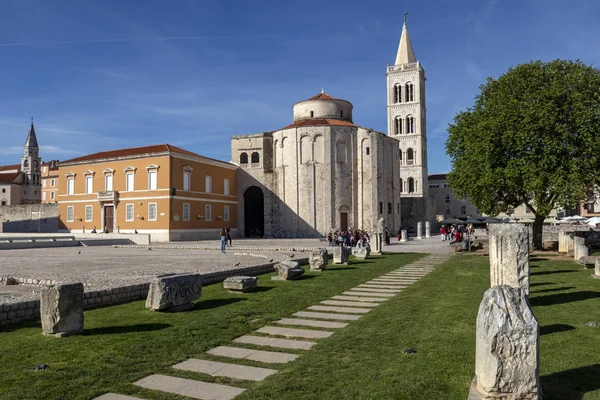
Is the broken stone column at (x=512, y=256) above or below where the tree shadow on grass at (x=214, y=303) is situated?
above

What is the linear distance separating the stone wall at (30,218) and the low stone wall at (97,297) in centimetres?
4111

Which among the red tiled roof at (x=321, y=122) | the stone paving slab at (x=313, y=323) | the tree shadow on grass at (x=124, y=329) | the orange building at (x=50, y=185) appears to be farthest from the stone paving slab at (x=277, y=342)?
the orange building at (x=50, y=185)

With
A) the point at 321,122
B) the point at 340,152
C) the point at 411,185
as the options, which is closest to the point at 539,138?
the point at 340,152

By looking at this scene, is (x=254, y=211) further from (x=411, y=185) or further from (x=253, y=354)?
(x=253, y=354)

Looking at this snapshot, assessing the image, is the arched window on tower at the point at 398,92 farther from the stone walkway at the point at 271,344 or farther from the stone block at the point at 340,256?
the stone walkway at the point at 271,344

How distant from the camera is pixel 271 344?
627cm

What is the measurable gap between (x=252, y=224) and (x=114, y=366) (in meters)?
44.1

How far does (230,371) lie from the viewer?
5.11 metres

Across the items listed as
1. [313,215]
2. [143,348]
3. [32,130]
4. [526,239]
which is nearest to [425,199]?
[313,215]

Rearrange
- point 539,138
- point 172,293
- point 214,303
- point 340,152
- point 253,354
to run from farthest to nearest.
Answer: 1. point 340,152
2. point 539,138
3. point 214,303
4. point 172,293
5. point 253,354

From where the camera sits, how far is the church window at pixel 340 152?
44.1 meters

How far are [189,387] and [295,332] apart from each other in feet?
8.33

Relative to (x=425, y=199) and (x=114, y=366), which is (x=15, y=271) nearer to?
(x=114, y=366)

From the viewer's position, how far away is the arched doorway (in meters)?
47.9
